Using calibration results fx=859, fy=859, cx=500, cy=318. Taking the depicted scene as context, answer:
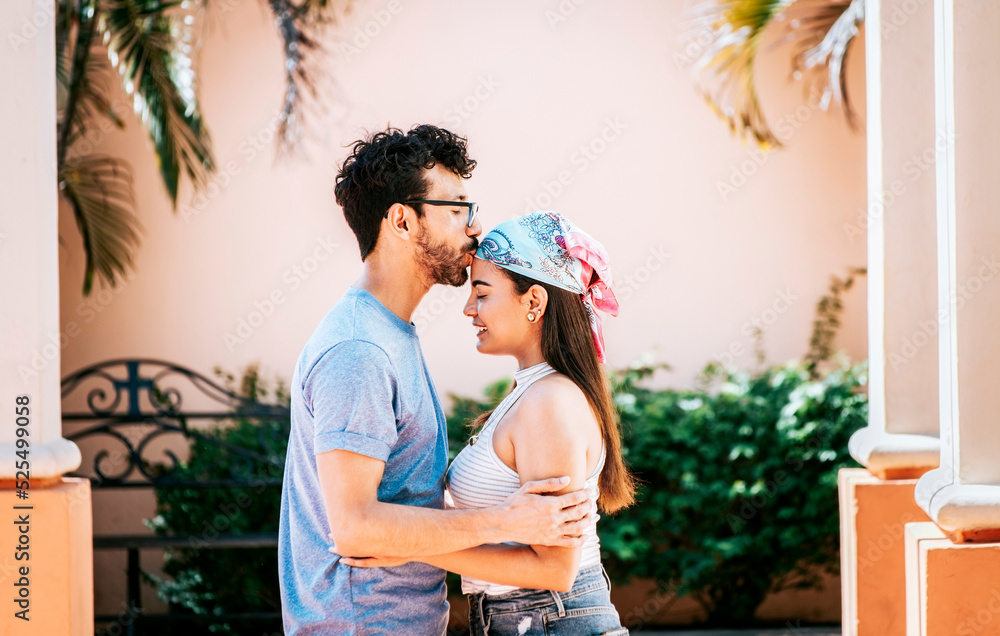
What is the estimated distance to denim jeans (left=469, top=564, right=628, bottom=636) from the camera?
2254mm

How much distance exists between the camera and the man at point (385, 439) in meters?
2.05

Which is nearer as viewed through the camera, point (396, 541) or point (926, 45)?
point (396, 541)

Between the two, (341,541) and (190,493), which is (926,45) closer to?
(341,541)

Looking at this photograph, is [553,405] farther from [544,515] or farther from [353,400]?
[353,400]

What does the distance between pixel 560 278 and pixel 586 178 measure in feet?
14.1

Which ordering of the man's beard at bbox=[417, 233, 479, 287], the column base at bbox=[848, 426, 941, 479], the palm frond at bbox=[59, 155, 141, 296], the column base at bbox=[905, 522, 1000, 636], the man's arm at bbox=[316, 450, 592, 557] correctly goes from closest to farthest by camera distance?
the man's arm at bbox=[316, 450, 592, 557]
the man's beard at bbox=[417, 233, 479, 287]
the column base at bbox=[905, 522, 1000, 636]
the column base at bbox=[848, 426, 941, 479]
the palm frond at bbox=[59, 155, 141, 296]

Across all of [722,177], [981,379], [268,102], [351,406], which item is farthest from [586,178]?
[351,406]

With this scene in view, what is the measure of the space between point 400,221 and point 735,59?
14.0 ft

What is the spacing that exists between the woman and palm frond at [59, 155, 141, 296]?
4.63m

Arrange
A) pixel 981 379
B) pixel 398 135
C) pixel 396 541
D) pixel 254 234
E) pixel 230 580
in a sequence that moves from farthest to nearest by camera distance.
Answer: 1. pixel 254 234
2. pixel 230 580
3. pixel 981 379
4. pixel 398 135
5. pixel 396 541

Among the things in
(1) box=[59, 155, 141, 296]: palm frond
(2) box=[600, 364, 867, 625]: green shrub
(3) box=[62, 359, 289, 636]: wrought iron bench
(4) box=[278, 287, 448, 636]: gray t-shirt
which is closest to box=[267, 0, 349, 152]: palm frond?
(1) box=[59, 155, 141, 296]: palm frond

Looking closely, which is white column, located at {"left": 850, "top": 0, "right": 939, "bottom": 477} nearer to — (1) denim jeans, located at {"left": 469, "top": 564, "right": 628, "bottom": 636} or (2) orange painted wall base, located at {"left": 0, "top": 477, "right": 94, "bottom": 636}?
(1) denim jeans, located at {"left": 469, "top": 564, "right": 628, "bottom": 636}

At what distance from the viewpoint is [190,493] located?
5.41 metres

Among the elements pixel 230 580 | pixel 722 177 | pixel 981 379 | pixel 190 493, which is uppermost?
pixel 722 177
